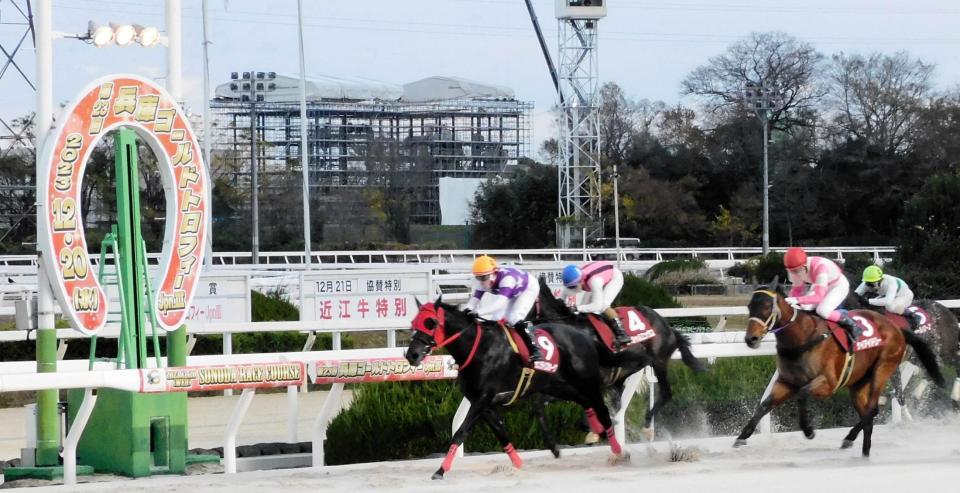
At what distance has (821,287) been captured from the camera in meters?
8.66

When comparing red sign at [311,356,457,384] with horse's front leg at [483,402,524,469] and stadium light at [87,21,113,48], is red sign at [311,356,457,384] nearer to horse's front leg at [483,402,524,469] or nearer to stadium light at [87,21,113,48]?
horse's front leg at [483,402,524,469]

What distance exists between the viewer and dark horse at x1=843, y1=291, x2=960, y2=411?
10.3 metres

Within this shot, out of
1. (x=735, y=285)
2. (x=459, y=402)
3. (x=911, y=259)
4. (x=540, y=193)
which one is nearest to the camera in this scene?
(x=459, y=402)

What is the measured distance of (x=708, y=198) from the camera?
47188 millimetres

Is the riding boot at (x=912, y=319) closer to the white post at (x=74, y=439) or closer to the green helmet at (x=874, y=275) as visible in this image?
the green helmet at (x=874, y=275)

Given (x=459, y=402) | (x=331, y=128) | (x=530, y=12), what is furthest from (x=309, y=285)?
(x=331, y=128)

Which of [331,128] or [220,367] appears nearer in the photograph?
[220,367]

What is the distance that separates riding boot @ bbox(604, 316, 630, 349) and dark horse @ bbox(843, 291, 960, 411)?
2.50 metres

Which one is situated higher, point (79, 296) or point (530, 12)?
point (530, 12)

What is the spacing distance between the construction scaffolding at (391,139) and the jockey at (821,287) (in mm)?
45331

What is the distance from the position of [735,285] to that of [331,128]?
132 feet

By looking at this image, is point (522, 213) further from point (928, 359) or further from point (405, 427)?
point (405, 427)

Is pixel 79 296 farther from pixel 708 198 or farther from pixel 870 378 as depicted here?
pixel 708 198

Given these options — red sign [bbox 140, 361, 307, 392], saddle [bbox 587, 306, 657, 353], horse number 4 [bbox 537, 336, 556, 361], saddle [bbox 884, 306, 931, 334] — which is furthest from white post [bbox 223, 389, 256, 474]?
saddle [bbox 884, 306, 931, 334]
